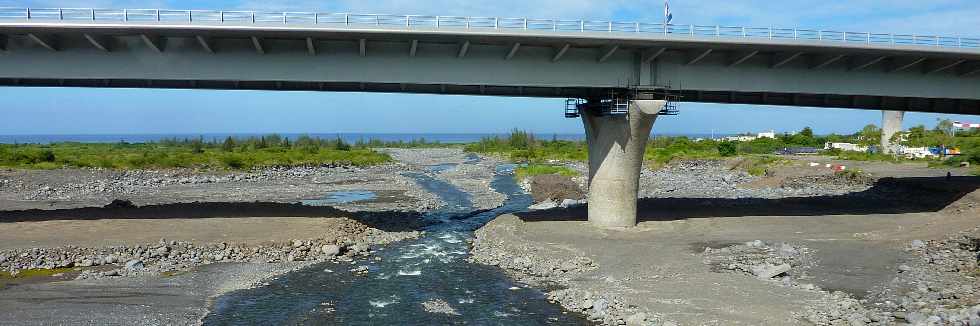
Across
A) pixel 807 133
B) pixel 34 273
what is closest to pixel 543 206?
pixel 34 273

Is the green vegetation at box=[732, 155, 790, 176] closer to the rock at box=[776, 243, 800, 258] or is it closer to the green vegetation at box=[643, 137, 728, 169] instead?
the green vegetation at box=[643, 137, 728, 169]

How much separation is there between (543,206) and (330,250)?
1634cm

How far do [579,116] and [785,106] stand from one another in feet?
33.2

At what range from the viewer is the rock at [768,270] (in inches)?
790

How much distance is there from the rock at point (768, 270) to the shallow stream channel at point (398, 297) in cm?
650

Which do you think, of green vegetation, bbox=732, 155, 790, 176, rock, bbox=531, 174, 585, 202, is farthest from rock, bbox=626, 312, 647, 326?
green vegetation, bbox=732, 155, 790, 176

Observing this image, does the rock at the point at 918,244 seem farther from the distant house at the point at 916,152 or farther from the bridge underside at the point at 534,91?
the distant house at the point at 916,152

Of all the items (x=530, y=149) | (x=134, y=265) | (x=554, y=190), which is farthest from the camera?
(x=530, y=149)

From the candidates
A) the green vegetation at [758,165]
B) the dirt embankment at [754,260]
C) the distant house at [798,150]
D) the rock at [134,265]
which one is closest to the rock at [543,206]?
the dirt embankment at [754,260]

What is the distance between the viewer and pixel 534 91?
98.1 ft

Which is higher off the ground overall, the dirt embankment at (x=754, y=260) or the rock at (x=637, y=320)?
the dirt embankment at (x=754, y=260)

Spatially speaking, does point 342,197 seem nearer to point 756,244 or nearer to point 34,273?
point 34,273

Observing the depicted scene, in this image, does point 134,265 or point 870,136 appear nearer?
point 134,265

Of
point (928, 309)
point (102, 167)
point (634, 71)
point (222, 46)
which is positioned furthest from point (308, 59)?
point (102, 167)
